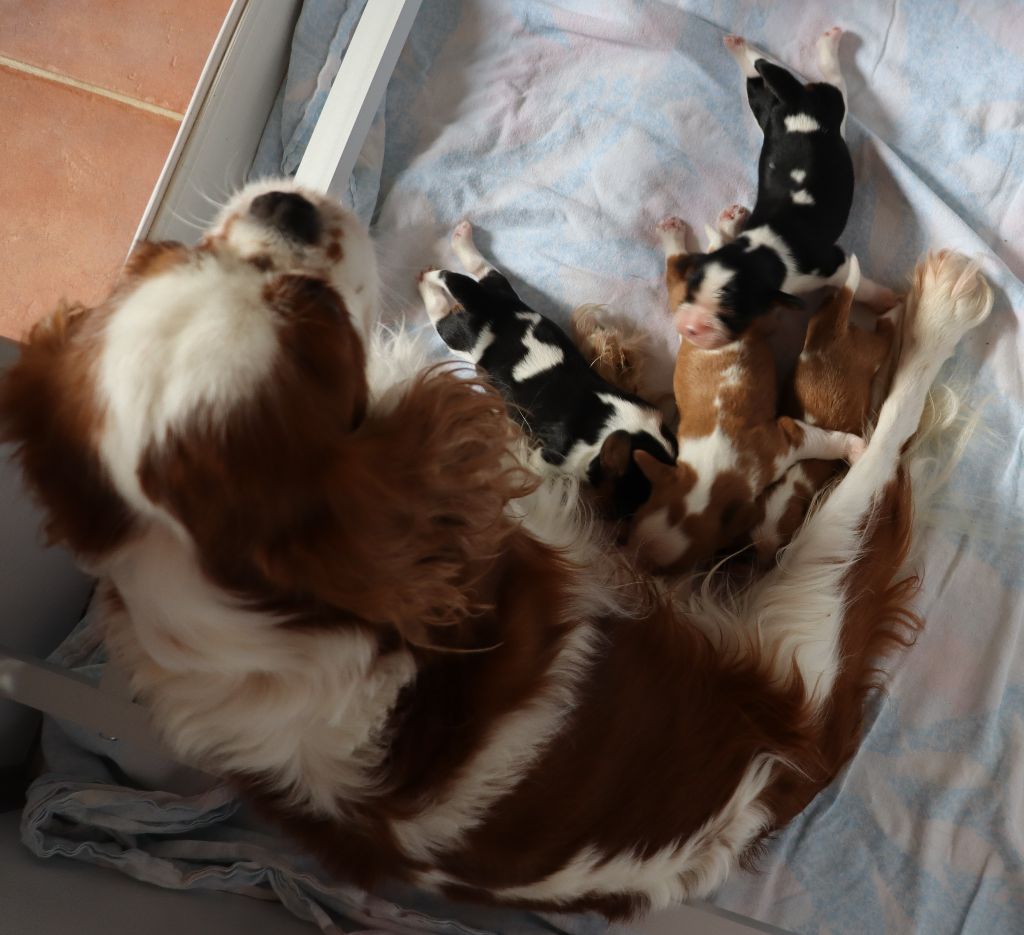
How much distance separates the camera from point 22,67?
237cm

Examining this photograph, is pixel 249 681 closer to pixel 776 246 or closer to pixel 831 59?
pixel 776 246

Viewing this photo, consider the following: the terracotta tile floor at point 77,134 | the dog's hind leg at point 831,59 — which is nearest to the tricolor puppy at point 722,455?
the dog's hind leg at point 831,59

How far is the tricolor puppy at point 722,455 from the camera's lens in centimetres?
196

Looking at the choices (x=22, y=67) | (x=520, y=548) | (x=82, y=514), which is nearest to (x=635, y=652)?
(x=520, y=548)

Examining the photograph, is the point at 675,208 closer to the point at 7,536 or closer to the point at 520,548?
the point at 520,548

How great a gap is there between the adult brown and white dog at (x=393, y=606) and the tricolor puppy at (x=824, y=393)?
0.29 ft

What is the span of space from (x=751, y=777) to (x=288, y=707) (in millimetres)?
815

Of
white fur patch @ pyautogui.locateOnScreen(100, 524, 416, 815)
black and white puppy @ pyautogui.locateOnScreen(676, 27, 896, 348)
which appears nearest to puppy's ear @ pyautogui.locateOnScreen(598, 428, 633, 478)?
black and white puppy @ pyautogui.locateOnScreen(676, 27, 896, 348)

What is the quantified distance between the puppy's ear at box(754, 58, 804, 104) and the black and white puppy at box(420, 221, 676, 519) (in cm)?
70

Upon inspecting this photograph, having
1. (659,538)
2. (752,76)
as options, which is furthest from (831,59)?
(659,538)

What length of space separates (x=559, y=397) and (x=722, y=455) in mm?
365

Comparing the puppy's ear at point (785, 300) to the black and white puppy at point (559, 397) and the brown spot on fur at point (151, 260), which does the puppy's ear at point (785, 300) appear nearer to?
the black and white puppy at point (559, 397)

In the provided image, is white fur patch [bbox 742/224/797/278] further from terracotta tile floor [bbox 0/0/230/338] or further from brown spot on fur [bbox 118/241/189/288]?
terracotta tile floor [bbox 0/0/230/338]

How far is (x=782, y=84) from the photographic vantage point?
6.88ft
